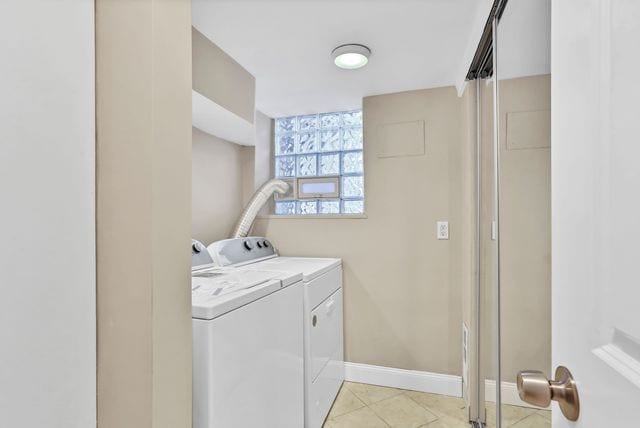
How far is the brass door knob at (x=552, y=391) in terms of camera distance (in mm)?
448

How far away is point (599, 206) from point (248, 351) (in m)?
1.08

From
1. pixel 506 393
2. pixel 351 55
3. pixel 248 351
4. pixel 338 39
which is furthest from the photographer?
pixel 351 55

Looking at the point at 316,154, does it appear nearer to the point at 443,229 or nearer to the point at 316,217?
the point at 316,217

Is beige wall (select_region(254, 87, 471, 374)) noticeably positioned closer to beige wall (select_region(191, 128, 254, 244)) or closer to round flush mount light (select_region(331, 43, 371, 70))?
round flush mount light (select_region(331, 43, 371, 70))

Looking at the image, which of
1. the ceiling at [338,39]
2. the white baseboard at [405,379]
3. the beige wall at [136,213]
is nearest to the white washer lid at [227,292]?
the beige wall at [136,213]

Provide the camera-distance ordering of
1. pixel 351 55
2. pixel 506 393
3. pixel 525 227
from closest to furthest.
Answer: pixel 525 227
pixel 506 393
pixel 351 55

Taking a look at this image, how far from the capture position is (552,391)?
466mm

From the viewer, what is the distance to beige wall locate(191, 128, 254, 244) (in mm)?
2260

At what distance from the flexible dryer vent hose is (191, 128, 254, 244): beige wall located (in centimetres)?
16

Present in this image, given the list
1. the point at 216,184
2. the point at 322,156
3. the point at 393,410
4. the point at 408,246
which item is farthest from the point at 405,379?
the point at 216,184

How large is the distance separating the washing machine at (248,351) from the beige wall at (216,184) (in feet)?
2.45
